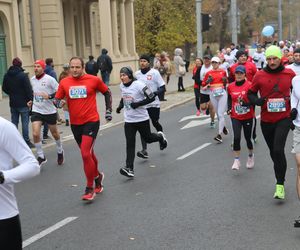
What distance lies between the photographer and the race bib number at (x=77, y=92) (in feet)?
24.7

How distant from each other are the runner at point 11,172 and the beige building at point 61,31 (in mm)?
20637

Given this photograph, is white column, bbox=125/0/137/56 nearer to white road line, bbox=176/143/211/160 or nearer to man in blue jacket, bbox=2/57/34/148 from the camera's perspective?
man in blue jacket, bbox=2/57/34/148

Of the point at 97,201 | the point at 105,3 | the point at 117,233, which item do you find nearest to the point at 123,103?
the point at 97,201

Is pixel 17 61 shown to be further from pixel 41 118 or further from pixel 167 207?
pixel 167 207

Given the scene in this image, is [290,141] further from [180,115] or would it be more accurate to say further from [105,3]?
[105,3]

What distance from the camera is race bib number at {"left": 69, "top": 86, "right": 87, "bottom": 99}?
7520 millimetres

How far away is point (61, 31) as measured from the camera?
2914 cm

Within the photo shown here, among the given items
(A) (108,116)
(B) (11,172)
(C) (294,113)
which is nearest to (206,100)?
(A) (108,116)

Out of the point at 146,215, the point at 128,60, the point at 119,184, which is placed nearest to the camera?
the point at 146,215

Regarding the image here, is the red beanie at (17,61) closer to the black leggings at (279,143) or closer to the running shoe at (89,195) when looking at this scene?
the running shoe at (89,195)

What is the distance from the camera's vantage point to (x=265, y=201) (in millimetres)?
6883

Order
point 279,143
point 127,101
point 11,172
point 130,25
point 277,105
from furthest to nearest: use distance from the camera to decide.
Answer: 1. point 130,25
2. point 127,101
3. point 277,105
4. point 279,143
5. point 11,172

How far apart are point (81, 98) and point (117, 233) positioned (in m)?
2.33

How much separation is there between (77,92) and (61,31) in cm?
2236
